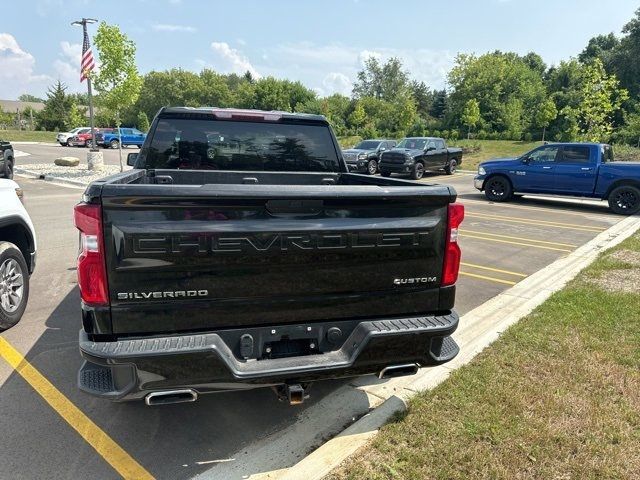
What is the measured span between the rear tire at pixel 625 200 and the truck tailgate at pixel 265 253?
12451 mm

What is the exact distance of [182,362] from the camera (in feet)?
7.62

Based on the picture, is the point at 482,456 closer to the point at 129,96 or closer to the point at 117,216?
the point at 117,216

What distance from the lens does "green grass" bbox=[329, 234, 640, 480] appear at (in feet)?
8.75

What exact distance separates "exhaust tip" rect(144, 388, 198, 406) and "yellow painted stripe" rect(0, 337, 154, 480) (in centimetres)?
57

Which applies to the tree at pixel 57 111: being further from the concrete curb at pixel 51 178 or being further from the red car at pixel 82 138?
the concrete curb at pixel 51 178

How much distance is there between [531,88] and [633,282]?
5447cm

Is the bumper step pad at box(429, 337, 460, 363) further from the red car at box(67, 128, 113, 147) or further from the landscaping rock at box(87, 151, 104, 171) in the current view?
the red car at box(67, 128, 113, 147)

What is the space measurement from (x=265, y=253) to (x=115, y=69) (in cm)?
1753

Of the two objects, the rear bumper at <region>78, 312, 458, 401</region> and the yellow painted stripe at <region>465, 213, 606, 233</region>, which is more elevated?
the rear bumper at <region>78, 312, 458, 401</region>


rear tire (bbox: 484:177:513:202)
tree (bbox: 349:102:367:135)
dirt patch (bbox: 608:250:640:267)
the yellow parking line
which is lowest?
dirt patch (bbox: 608:250:640:267)

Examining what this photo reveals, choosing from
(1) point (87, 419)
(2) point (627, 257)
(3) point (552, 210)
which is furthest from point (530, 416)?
(3) point (552, 210)

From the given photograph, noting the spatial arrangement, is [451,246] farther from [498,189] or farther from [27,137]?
[27,137]

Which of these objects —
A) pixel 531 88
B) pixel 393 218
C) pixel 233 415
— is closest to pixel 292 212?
pixel 393 218

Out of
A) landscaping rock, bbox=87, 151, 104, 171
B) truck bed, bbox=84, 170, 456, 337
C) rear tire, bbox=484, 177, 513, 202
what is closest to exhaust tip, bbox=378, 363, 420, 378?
truck bed, bbox=84, 170, 456, 337
